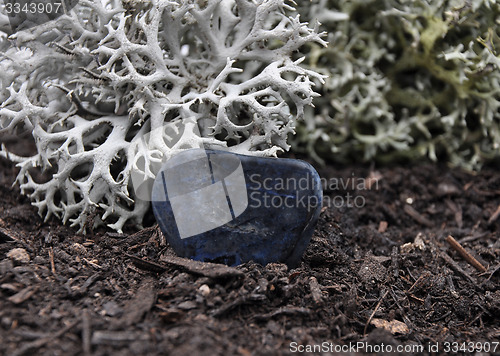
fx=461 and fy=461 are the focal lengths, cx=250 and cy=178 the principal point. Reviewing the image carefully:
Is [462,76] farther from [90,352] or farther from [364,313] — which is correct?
[90,352]

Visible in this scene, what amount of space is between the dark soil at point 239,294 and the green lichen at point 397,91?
2.34ft

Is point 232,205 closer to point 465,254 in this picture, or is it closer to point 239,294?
point 239,294

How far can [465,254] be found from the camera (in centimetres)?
208

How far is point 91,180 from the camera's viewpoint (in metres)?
1.91

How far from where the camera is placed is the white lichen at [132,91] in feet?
6.20

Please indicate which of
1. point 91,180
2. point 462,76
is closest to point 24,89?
point 91,180

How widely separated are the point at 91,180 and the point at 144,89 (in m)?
0.44

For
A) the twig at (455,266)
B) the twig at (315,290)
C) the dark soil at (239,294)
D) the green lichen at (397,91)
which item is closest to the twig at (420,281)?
the dark soil at (239,294)

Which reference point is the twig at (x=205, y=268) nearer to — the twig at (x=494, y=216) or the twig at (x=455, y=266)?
the twig at (x=455, y=266)

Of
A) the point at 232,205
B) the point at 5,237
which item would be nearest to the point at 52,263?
the point at 5,237

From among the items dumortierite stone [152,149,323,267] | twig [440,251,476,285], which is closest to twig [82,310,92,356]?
dumortierite stone [152,149,323,267]

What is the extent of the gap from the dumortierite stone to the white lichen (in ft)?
0.52

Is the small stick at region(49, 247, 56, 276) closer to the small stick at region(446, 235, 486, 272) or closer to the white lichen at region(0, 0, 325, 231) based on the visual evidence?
the white lichen at region(0, 0, 325, 231)

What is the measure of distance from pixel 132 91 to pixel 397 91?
1712 mm
